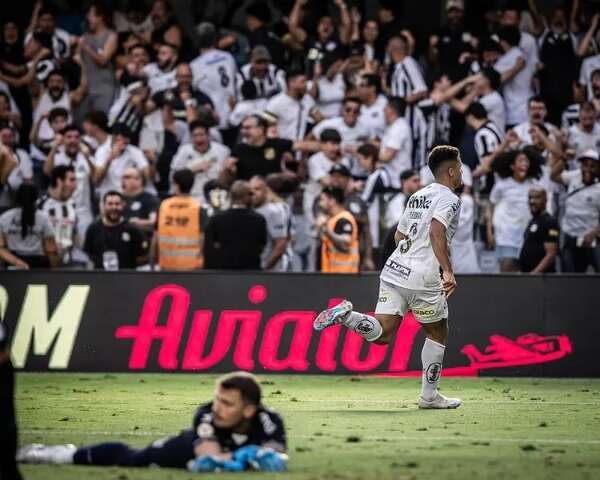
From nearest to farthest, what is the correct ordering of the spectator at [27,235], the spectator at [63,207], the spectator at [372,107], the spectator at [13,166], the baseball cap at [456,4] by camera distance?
1. the spectator at [27,235]
2. the spectator at [63,207]
3. the spectator at [13,166]
4. the spectator at [372,107]
5. the baseball cap at [456,4]

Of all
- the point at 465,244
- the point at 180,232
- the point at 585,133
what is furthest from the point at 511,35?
the point at 180,232

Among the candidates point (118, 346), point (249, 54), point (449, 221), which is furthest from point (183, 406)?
point (249, 54)

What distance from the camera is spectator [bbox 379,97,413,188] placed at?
18.8m

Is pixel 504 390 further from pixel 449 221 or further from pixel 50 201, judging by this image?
pixel 50 201

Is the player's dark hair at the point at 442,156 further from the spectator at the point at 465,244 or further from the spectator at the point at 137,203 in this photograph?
the spectator at the point at 137,203

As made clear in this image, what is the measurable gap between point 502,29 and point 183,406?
10.1 metres

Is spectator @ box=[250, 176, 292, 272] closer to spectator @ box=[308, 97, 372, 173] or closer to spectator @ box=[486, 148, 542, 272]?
spectator @ box=[308, 97, 372, 173]

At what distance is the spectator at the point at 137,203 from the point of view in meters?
17.8

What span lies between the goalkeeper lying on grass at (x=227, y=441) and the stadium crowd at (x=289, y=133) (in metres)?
8.45

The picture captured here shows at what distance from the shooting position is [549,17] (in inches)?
897

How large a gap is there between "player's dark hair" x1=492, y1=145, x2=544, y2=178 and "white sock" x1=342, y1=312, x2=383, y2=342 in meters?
6.75

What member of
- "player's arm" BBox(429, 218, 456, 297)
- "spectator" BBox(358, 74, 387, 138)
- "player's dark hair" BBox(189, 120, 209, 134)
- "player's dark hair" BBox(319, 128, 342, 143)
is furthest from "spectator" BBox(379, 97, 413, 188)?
"player's arm" BBox(429, 218, 456, 297)

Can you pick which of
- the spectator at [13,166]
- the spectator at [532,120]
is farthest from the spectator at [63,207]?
the spectator at [532,120]

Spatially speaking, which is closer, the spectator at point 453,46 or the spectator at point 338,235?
the spectator at point 338,235
